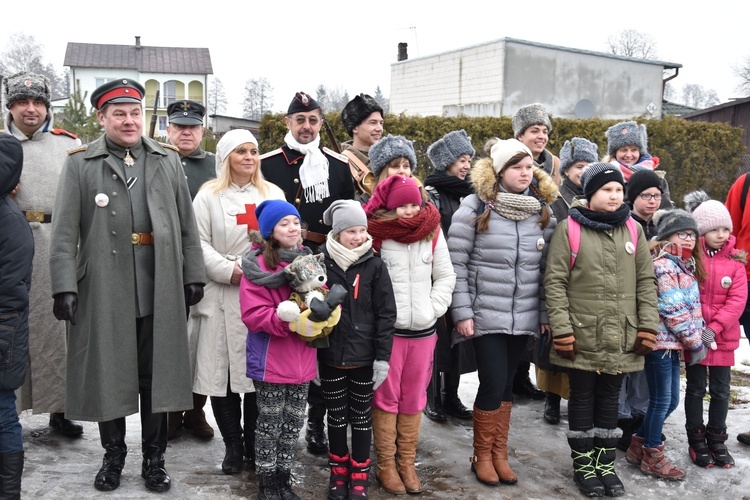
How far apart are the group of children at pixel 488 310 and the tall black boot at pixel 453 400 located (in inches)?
40.8

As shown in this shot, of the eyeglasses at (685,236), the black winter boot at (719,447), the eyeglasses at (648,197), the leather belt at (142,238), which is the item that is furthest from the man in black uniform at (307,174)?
the black winter boot at (719,447)

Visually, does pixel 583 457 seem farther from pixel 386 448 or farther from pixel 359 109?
pixel 359 109

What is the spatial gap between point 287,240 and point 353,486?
4.67 ft

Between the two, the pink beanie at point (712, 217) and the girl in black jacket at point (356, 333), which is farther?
the pink beanie at point (712, 217)

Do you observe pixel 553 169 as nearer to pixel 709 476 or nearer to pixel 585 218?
pixel 585 218

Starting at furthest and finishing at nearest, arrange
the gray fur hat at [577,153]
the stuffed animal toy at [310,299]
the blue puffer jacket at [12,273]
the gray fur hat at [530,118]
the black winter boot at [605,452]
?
1. the gray fur hat at [530,118]
2. the gray fur hat at [577,153]
3. the black winter boot at [605,452]
4. the stuffed animal toy at [310,299]
5. the blue puffer jacket at [12,273]

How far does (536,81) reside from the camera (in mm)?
20141

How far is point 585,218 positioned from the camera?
4051mm

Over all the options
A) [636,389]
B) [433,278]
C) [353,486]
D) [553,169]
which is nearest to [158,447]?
[353,486]

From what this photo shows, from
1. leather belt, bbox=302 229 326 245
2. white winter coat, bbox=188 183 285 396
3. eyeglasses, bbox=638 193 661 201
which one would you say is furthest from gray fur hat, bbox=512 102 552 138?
white winter coat, bbox=188 183 285 396

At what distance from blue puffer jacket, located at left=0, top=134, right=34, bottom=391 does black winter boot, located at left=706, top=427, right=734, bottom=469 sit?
4.24m

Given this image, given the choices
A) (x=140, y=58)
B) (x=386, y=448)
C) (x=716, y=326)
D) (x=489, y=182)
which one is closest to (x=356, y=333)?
(x=386, y=448)

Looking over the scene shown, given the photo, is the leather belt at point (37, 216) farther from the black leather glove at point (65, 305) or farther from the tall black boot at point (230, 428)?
the tall black boot at point (230, 428)

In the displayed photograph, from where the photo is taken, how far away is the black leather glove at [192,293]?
3816 mm
